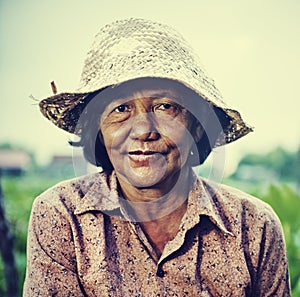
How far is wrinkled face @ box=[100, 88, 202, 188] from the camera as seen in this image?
1.12 m

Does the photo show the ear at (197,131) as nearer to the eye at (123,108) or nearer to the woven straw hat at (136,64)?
the woven straw hat at (136,64)

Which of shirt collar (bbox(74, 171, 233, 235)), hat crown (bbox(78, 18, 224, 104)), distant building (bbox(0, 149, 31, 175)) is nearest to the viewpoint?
hat crown (bbox(78, 18, 224, 104))

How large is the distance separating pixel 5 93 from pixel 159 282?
0.76m

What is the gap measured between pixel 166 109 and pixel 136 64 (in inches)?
4.5

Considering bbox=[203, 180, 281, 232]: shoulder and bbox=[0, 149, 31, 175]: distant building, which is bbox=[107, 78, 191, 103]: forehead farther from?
bbox=[0, 149, 31, 175]: distant building

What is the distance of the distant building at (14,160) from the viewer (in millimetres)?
2443

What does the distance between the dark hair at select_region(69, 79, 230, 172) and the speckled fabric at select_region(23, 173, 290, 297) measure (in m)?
0.05

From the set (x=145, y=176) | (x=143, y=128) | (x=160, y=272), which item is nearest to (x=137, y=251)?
(x=160, y=272)

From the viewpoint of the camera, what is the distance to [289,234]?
205cm

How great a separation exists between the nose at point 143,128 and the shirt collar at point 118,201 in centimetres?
16

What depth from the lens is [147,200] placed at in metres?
1.23

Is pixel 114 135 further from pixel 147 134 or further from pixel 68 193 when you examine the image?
pixel 68 193

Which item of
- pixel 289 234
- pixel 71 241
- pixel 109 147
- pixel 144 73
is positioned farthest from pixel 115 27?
pixel 289 234

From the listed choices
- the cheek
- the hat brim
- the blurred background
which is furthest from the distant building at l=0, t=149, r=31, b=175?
the cheek
